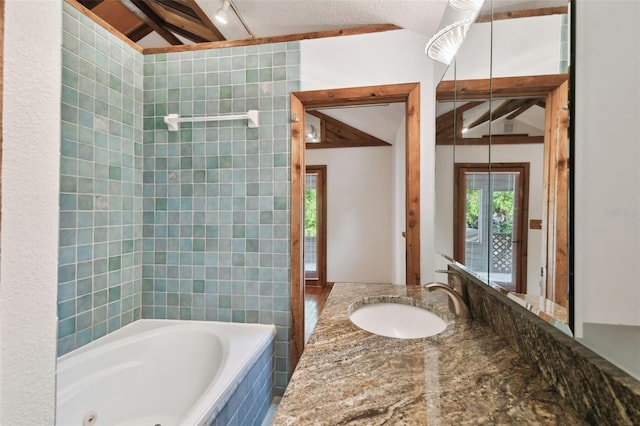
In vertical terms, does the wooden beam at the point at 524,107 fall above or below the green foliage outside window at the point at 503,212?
above

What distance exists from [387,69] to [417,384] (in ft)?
5.88

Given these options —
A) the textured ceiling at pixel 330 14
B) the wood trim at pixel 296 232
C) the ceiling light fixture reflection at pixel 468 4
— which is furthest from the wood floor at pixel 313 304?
the ceiling light fixture reflection at pixel 468 4

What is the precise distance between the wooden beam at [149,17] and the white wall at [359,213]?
2.74 meters

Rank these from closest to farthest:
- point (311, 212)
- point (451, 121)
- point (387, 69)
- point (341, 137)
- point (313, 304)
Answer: point (451, 121) → point (387, 69) → point (313, 304) → point (341, 137) → point (311, 212)

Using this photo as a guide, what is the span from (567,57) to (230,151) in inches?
71.4

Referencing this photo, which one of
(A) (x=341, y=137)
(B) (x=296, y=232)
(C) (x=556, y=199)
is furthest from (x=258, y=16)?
(A) (x=341, y=137)

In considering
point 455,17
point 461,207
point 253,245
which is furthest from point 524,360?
point 253,245

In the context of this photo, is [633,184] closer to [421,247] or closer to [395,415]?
[395,415]

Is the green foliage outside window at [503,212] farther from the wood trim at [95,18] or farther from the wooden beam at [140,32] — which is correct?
the wooden beam at [140,32]

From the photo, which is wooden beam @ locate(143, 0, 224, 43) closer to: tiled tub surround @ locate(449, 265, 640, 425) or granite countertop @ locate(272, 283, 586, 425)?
granite countertop @ locate(272, 283, 586, 425)

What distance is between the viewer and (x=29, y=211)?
443mm

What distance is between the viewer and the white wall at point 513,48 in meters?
0.62

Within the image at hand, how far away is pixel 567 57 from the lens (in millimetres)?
563

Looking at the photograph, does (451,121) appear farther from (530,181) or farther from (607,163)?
(607,163)
